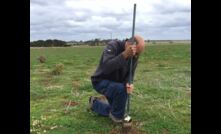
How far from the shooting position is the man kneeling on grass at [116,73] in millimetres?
7758

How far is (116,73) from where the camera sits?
825 cm

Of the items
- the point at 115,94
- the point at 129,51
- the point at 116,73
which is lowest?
the point at 115,94

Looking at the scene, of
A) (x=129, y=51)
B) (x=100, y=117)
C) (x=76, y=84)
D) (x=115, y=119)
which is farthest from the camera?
(x=76, y=84)

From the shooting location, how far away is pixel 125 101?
8.27 meters

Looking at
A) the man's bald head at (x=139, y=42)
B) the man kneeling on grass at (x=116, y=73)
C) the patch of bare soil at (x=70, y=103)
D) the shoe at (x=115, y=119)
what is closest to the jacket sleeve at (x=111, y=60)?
the man kneeling on grass at (x=116, y=73)

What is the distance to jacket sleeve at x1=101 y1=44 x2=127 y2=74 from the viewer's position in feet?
25.5

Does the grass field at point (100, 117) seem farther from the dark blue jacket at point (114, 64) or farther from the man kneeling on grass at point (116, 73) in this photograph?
the dark blue jacket at point (114, 64)

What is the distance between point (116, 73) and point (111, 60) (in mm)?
532

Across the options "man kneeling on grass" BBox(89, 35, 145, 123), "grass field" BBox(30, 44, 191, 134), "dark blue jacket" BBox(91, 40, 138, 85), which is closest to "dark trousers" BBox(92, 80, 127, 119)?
"man kneeling on grass" BBox(89, 35, 145, 123)

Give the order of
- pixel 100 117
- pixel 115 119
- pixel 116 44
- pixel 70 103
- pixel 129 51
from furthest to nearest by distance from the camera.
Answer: pixel 70 103
pixel 100 117
pixel 115 119
pixel 116 44
pixel 129 51

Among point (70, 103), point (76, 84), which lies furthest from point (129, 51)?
point (76, 84)

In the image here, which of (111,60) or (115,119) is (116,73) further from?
(115,119)
